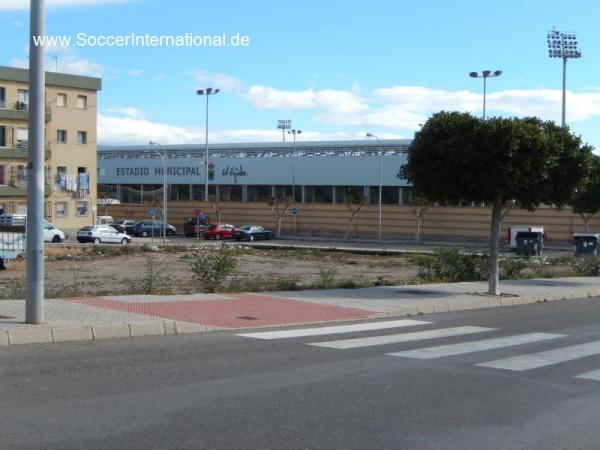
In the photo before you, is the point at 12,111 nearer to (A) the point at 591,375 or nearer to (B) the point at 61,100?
(B) the point at 61,100

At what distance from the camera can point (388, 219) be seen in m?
74.1

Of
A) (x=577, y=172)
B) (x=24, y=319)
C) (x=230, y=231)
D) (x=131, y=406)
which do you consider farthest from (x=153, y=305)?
(x=230, y=231)

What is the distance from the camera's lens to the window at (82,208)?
6712 centimetres

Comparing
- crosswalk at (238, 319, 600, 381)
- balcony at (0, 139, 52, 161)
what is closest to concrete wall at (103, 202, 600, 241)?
balcony at (0, 139, 52, 161)

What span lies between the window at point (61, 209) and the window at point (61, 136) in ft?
17.0

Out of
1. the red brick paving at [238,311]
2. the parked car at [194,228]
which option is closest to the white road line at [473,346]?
the red brick paving at [238,311]

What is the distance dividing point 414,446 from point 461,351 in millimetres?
4919

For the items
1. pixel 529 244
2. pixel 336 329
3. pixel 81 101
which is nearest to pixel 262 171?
pixel 81 101

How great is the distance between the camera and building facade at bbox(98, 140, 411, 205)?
7700 cm

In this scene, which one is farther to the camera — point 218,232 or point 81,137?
point 218,232

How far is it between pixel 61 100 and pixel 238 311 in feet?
180

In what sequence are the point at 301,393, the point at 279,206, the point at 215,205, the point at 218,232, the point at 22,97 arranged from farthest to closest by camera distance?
the point at 215,205 < the point at 279,206 < the point at 218,232 < the point at 22,97 < the point at 301,393

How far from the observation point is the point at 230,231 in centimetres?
6900

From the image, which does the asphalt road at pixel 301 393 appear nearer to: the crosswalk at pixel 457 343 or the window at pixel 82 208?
the crosswalk at pixel 457 343
